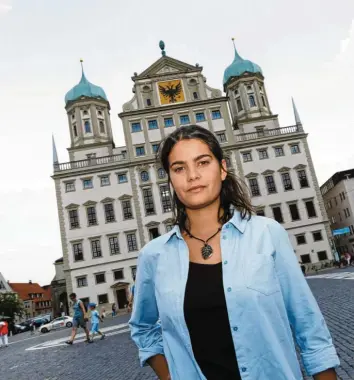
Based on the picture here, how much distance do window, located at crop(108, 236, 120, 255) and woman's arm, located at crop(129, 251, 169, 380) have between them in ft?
124

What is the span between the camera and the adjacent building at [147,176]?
38.8 m

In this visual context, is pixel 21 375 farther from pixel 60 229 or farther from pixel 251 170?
pixel 251 170

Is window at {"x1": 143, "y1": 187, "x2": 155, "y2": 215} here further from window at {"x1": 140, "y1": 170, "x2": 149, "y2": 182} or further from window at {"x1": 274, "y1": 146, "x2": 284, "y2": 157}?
window at {"x1": 274, "y1": 146, "x2": 284, "y2": 157}

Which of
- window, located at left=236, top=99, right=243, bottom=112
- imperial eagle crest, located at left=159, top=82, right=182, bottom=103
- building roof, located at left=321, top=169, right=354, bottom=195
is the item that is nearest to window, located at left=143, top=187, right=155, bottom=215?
imperial eagle crest, located at left=159, top=82, right=182, bottom=103

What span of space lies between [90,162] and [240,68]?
22868 millimetres

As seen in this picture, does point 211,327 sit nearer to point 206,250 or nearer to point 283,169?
point 206,250

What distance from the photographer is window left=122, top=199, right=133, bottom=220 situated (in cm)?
3997

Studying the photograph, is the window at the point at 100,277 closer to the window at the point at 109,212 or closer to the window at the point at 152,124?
the window at the point at 109,212

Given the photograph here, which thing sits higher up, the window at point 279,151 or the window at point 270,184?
the window at point 279,151

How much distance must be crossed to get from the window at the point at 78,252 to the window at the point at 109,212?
12.8 feet

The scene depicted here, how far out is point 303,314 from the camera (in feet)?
5.38

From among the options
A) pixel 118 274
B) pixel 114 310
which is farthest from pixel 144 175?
pixel 114 310

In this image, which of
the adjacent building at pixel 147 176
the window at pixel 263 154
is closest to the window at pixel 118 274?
the adjacent building at pixel 147 176

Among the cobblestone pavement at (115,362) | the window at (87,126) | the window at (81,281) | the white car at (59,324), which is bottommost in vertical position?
the white car at (59,324)
